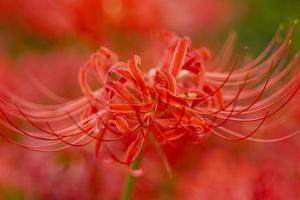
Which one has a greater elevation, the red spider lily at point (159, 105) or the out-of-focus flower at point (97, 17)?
the out-of-focus flower at point (97, 17)

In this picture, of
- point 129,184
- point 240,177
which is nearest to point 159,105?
point 129,184

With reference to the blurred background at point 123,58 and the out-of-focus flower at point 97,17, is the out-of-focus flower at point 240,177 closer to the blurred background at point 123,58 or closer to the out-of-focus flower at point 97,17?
the blurred background at point 123,58

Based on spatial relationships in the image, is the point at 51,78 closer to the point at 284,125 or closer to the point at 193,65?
the point at 284,125

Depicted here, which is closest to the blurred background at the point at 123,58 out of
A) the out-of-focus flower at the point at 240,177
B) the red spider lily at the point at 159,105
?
the out-of-focus flower at the point at 240,177

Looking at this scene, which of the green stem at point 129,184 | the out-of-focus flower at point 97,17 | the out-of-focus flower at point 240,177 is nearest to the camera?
the green stem at point 129,184

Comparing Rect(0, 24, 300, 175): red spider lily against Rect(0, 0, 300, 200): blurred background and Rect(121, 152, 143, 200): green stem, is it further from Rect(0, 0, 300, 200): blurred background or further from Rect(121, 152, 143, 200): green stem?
Rect(0, 0, 300, 200): blurred background

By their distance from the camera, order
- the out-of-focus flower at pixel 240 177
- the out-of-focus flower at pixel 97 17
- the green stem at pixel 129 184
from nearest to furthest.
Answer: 1. the green stem at pixel 129 184
2. the out-of-focus flower at pixel 240 177
3. the out-of-focus flower at pixel 97 17

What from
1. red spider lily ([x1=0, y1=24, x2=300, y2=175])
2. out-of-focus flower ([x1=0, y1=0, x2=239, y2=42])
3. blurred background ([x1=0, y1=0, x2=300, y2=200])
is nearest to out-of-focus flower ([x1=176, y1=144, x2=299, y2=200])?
blurred background ([x1=0, y1=0, x2=300, y2=200])

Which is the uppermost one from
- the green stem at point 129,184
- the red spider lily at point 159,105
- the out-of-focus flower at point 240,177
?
the red spider lily at point 159,105

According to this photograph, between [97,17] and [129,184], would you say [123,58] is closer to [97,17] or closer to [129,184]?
[97,17]
